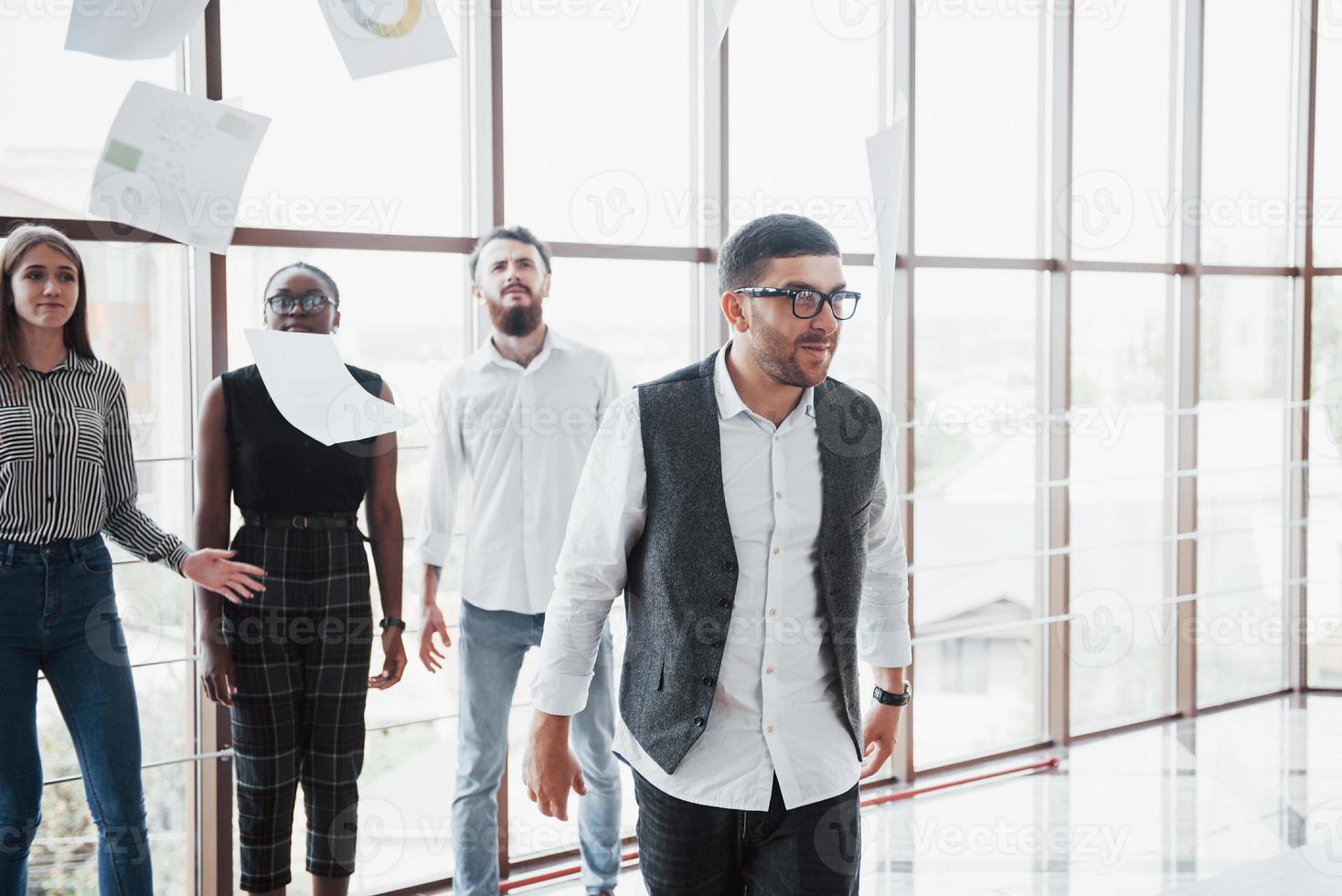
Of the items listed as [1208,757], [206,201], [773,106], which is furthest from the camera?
[1208,757]

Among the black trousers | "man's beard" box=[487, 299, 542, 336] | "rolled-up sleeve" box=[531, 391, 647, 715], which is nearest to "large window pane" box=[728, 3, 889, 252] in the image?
"man's beard" box=[487, 299, 542, 336]

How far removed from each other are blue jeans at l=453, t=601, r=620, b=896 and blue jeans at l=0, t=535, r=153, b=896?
2.06ft

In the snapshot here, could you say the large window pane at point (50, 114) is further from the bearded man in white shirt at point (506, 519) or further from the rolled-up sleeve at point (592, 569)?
the rolled-up sleeve at point (592, 569)

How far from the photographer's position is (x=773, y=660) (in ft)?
4.59

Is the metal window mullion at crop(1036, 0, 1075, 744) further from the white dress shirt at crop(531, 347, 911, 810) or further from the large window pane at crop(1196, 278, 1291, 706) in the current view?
the white dress shirt at crop(531, 347, 911, 810)

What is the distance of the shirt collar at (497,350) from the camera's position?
2373 millimetres

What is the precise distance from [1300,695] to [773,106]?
3048 mm

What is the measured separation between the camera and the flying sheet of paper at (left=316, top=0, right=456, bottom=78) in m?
2.29

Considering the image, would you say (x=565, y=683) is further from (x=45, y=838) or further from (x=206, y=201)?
(x=45, y=838)

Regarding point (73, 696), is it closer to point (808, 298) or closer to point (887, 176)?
point (808, 298)

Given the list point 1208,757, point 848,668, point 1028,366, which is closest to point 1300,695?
point 1208,757

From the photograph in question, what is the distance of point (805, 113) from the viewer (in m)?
3.19

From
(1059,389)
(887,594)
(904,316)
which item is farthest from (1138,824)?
(887,594)

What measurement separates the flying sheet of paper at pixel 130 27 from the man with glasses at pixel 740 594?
4.70ft
